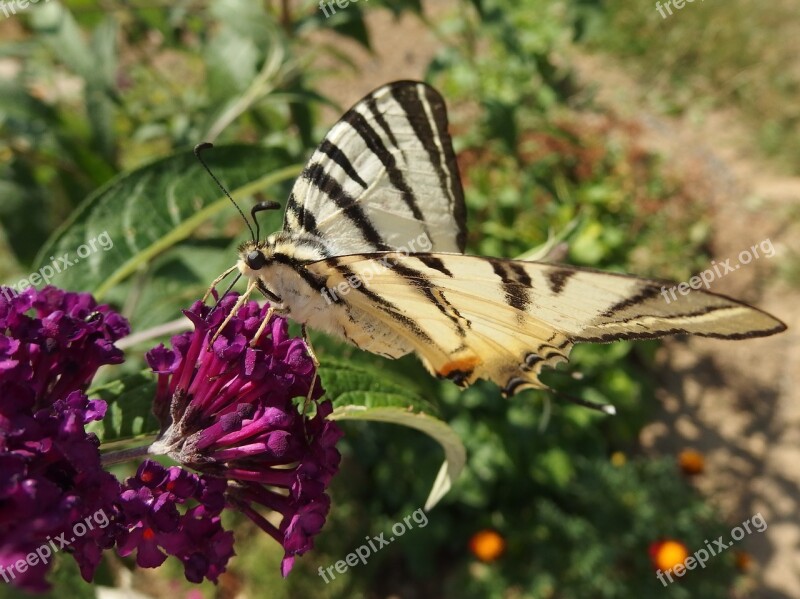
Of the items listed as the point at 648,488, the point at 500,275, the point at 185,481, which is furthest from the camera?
the point at 648,488

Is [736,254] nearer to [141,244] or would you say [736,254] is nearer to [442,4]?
[442,4]

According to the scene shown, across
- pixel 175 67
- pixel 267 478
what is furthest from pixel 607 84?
pixel 267 478

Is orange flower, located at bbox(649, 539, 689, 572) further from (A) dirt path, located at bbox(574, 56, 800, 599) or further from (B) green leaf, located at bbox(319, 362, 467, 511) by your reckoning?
(B) green leaf, located at bbox(319, 362, 467, 511)

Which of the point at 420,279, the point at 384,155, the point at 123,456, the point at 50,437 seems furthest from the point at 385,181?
the point at 50,437

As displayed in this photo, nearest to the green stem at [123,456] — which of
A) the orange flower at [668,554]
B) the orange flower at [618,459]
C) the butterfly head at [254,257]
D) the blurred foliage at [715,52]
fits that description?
the butterfly head at [254,257]

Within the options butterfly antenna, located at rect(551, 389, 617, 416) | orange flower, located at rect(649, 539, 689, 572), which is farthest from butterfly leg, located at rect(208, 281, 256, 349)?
orange flower, located at rect(649, 539, 689, 572)

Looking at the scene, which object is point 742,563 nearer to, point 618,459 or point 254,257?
point 618,459

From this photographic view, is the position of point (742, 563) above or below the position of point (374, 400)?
below
